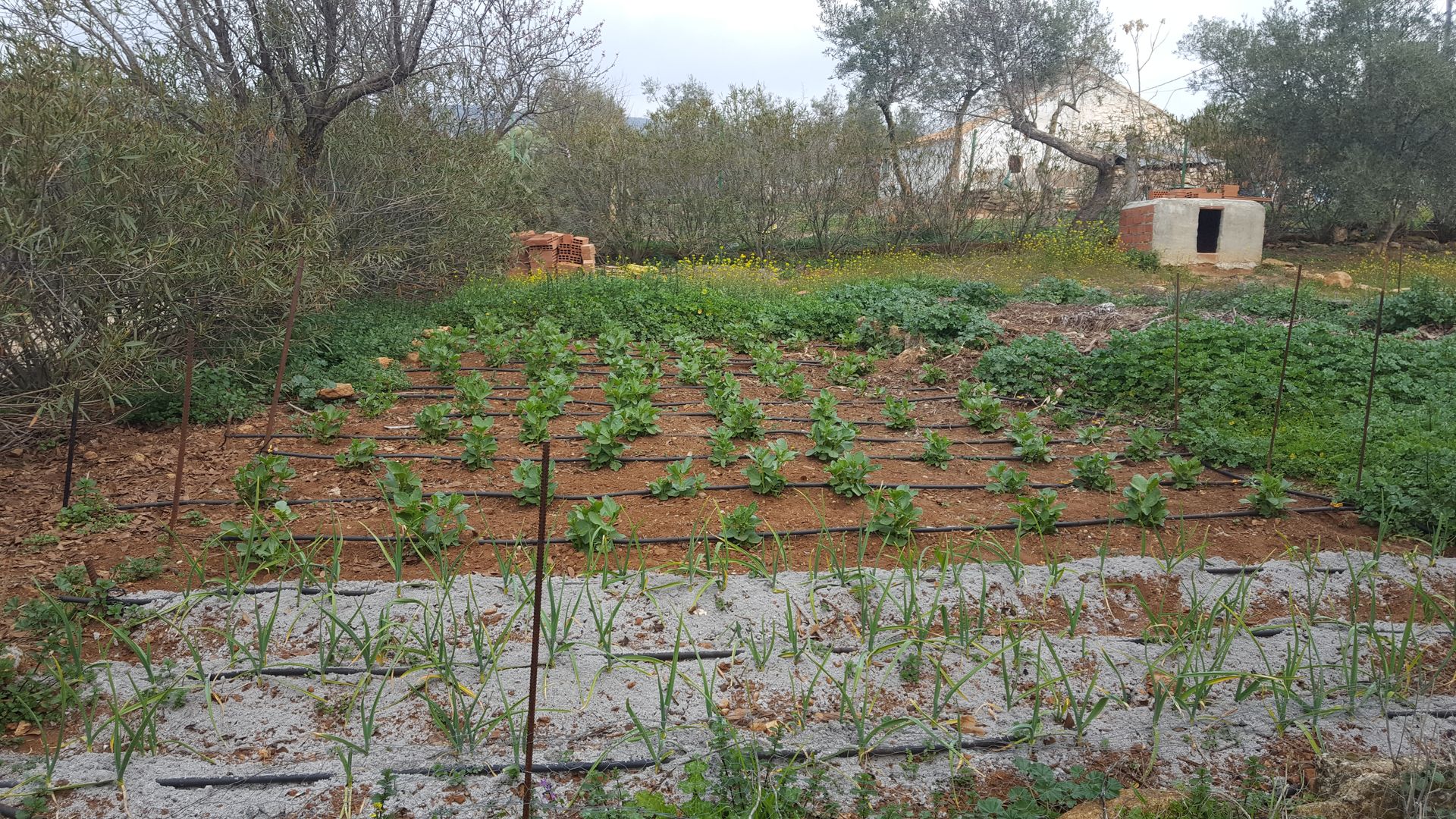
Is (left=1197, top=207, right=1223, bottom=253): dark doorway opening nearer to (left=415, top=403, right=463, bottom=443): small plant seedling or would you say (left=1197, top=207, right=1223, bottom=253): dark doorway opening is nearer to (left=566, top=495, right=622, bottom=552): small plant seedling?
(left=415, top=403, right=463, bottom=443): small plant seedling

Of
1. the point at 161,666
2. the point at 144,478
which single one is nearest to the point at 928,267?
the point at 144,478

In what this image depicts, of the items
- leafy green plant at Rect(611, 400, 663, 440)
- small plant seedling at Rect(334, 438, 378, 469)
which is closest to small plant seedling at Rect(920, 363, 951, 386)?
leafy green plant at Rect(611, 400, 663, 440)

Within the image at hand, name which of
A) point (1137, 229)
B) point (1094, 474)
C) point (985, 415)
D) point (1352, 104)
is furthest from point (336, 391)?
point (1352, 104)

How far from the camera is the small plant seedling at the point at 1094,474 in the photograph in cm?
Answer: 414

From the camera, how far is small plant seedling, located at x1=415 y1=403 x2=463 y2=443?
472 centimetres

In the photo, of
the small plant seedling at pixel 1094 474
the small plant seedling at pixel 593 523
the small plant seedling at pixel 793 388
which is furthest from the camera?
the small plant seedling at pixel 793 388

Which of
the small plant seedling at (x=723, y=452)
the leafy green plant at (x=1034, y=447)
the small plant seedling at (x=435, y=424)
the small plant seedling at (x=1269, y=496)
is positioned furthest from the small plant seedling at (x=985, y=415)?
the small plant seedling at (x=435, y=424)

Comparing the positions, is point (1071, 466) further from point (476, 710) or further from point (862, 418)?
point (476, 710)

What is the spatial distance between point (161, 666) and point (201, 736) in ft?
1.10

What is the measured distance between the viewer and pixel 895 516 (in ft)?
11.3

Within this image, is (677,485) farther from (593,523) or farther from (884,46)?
(884,46)

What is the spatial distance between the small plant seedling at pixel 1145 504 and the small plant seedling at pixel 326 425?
12.7ft

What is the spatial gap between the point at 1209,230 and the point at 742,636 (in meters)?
15.7

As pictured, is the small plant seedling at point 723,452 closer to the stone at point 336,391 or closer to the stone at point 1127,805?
the stone at point 1127,805
